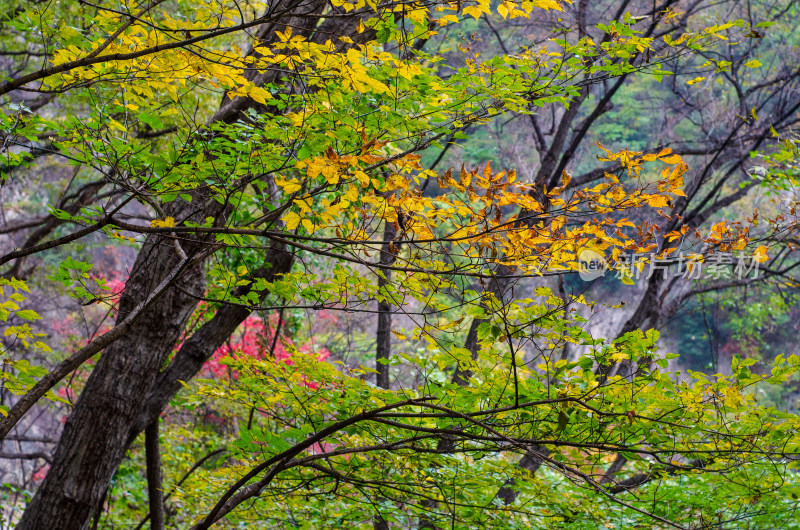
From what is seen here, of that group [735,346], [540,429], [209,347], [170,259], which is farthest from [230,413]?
[735,346]

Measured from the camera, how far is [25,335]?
256 centimetres

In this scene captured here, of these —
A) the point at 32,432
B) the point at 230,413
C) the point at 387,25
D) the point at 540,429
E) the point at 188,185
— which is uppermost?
the point at 32,432

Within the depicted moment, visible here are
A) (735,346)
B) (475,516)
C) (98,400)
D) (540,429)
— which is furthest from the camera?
(735,346)

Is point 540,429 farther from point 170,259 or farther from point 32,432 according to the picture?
point 32,432

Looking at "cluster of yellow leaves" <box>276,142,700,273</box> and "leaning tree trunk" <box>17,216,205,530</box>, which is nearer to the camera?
"cluster of yellow leaves" <box>276,142,700,273</box>

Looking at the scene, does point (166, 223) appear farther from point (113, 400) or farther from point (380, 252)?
point (113, 400)

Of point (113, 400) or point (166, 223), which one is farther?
point (113, 400)

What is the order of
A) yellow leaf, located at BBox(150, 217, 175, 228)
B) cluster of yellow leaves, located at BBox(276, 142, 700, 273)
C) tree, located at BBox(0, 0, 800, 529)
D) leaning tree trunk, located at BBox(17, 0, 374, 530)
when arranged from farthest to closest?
leaning tree trunk, located at BBox(17, 0, 374, 530), yellow leaf, located at BBox(150, 217, 175, 228), tree, located at BBox(0, 0, 800, 529), cluster of yellow leaves, located at BBox(276, 142, 700, 273)

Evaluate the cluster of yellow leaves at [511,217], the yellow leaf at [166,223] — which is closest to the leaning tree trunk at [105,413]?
the yellow leaf at [166,223]

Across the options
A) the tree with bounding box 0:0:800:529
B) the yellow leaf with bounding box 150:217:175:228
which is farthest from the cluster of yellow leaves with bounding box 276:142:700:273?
the yellow leaf with bounding box 150:217:175:228

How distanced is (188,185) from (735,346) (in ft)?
71.5

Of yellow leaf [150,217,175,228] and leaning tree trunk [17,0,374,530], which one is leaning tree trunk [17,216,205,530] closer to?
leaning tree trunk [17,0,374,530]

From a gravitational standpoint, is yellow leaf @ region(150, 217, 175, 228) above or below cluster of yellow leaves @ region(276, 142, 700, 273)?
above

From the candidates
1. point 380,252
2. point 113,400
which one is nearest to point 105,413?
point 113,400
